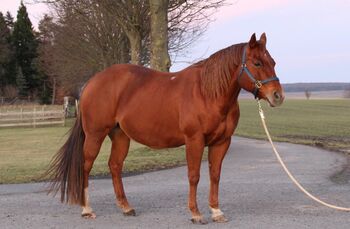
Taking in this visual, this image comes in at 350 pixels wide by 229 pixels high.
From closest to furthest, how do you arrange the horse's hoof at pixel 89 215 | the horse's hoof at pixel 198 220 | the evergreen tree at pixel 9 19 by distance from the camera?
1. the horse's hoof at pixel 198 220
2. the horse's hoof at pixel 89 215
3. the evergreen tree at pixel 9 19

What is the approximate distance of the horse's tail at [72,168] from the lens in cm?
702

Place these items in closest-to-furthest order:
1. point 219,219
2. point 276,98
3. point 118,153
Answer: point 276,98 → point 219,219 → point 118,153

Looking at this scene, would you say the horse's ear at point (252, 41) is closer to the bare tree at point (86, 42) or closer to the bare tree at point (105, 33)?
the bare tree at point (105, 33)

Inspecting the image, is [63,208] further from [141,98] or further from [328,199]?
[328,199]

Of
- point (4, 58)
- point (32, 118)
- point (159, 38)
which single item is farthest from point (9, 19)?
point (159, 38)

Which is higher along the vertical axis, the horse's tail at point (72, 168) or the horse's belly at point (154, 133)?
the horse's belly at point (154, 133)

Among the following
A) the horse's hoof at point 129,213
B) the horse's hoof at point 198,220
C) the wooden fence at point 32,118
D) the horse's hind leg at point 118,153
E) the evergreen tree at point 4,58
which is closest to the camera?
the horse's hoof at point 198,220

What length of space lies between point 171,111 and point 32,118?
30.3 m

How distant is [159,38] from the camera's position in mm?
15961

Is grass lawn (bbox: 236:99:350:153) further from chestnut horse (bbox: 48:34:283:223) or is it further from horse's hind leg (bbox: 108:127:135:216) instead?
chestnut horse (bbox: 48:34:283:223)

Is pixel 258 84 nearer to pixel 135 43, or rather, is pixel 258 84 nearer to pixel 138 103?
pixel 138 103

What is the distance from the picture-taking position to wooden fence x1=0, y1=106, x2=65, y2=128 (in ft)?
114

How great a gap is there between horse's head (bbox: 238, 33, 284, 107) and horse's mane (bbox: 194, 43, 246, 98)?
0.13 m

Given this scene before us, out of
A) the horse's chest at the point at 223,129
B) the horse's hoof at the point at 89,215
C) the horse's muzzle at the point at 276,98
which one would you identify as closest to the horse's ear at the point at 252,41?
the horse's muzzle at the point at 276,98
